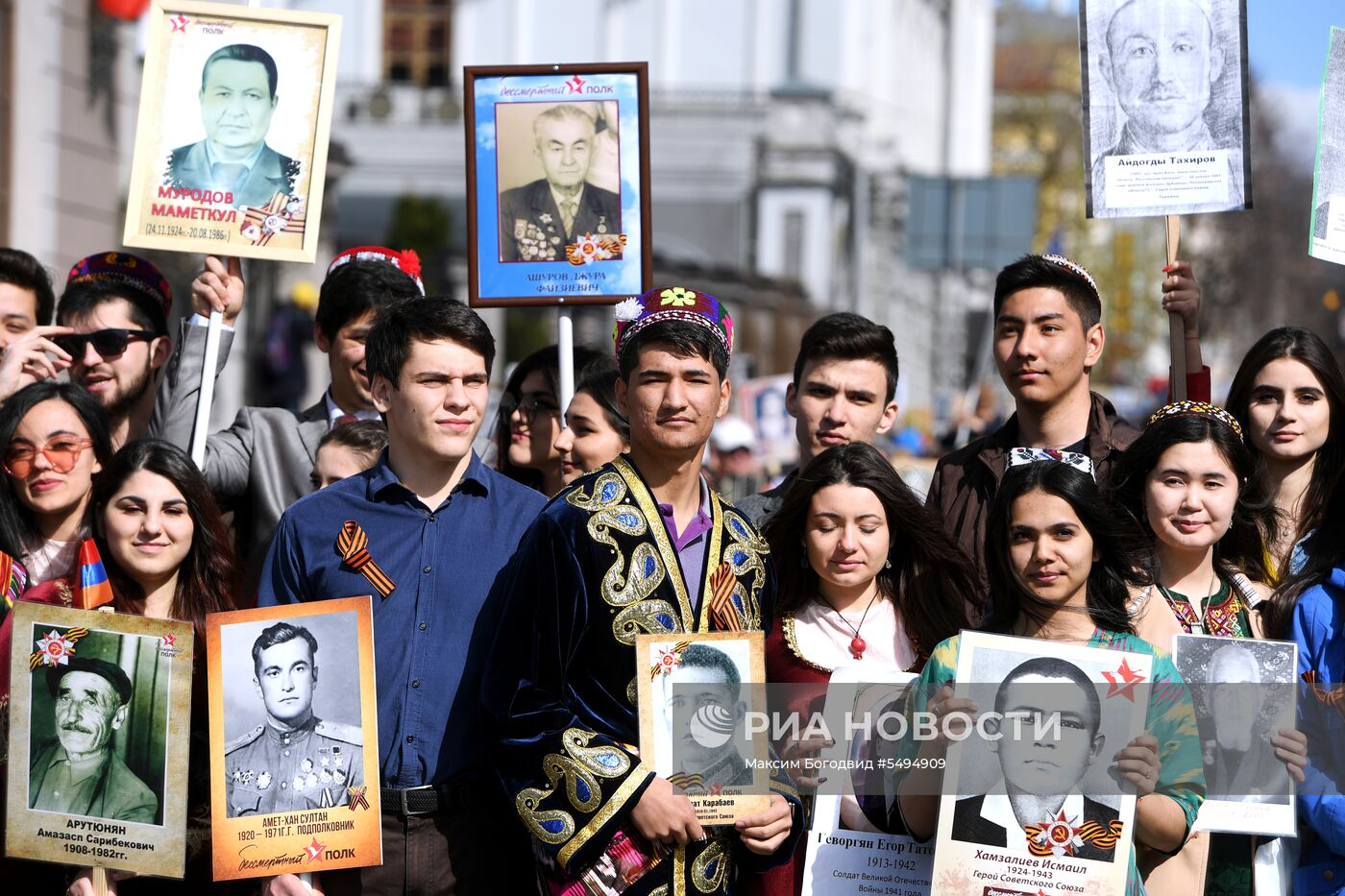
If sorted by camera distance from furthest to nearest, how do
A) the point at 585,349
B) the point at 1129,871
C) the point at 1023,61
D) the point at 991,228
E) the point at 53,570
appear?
the point at 1023,61 → the point at 991,228 → the point at 585,349 → the point at 53,570 → the point at 1129,871

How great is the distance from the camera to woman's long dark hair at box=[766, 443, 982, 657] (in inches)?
191

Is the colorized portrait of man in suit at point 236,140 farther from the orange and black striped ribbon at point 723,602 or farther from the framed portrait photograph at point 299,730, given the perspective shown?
the orange and black striped ribbon at point 723,602

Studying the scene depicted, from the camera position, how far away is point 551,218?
601 cm

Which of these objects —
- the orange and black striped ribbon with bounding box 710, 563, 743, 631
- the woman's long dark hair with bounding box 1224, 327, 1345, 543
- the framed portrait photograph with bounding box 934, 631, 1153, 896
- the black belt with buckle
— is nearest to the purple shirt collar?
the orange and black striped ribbon with bounding box 710, 563, 743, 631

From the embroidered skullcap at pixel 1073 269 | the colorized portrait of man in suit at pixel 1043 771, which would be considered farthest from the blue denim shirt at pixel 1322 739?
the embroidered skullcap at pixel 1073 269

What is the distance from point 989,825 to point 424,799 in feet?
4.73

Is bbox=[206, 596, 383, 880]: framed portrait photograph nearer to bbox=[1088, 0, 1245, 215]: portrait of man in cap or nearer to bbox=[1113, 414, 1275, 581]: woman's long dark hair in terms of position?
bbox=[1113, 414, 1275, 581]: woman's long dark hair

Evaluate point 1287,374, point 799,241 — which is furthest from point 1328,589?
point 799,241

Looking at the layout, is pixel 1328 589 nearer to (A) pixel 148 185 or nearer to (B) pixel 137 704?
(B) pixel 137 704

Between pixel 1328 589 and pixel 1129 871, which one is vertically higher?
pixel 1328 589

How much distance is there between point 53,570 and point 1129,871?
309cm

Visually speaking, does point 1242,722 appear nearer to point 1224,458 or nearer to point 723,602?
point 1224,458

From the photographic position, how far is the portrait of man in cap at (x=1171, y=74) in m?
5.72

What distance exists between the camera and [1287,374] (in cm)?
538
